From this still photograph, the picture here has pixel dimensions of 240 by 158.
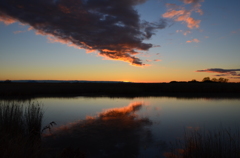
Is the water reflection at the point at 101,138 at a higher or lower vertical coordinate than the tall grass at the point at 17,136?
lower

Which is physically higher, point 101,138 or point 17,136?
point 17,136

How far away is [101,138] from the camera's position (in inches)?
237

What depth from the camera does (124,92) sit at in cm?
2264

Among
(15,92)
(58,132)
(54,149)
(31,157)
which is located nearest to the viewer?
(31,157)

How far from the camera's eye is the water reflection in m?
4.95

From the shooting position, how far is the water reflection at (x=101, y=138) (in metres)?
4.95

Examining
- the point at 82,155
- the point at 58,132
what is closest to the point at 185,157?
the point at 82,155

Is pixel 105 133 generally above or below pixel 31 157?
below

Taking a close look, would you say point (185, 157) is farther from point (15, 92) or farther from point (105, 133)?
point (15, 92)

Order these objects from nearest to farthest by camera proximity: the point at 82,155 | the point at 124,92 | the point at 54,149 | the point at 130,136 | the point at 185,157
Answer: the point at 185,157 → the point at 82,155 → the point at 54,149 → the point at 130,136 → the point at 124,92

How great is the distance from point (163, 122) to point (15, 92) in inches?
698

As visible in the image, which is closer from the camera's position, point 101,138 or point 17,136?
point 17,136

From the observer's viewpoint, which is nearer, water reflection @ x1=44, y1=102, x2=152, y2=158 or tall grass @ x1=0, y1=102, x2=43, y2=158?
tall grass @ x1=0, y1=102, x2=43, y2=158

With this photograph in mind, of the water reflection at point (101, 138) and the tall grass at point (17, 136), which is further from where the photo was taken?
the water reflection at point (101, 138)
